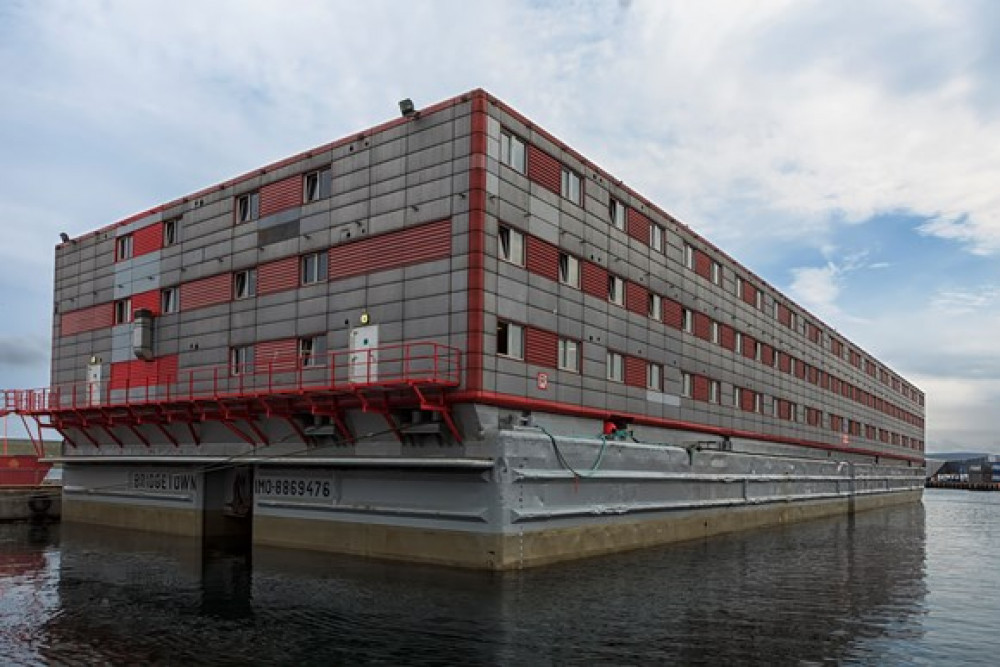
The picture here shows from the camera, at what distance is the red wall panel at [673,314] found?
42.3 metres

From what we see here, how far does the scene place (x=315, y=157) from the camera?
3484 centimetres

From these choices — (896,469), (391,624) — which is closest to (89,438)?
(391,624)

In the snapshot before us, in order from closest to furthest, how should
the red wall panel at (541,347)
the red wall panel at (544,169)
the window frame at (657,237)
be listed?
the red wall panel at (541,347) → the red wall panel at (544,169) → the window frame at (657,237)

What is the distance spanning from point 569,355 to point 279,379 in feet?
41.1

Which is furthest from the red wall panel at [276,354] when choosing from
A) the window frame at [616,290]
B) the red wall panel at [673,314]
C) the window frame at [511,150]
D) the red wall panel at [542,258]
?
the red wall panel at [673,314]

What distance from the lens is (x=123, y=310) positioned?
43.9m

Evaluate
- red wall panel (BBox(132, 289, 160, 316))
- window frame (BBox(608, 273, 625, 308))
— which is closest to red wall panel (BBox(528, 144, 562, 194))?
window frame (BBox(608, 273, 625, 308))

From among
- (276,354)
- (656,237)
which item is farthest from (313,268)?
(656,237)

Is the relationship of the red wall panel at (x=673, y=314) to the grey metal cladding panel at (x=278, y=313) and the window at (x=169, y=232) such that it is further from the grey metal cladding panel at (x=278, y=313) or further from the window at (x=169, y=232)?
the window at (x=169, y=232)

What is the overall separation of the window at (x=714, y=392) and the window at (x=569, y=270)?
1627cm

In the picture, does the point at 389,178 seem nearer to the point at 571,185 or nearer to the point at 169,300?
the point at 571,185

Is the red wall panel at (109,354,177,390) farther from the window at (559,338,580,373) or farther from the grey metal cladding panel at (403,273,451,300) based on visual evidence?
the window at (559,338,580,373)

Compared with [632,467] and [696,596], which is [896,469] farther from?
Answer: [696,596]

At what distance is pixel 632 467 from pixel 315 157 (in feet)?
63.0
